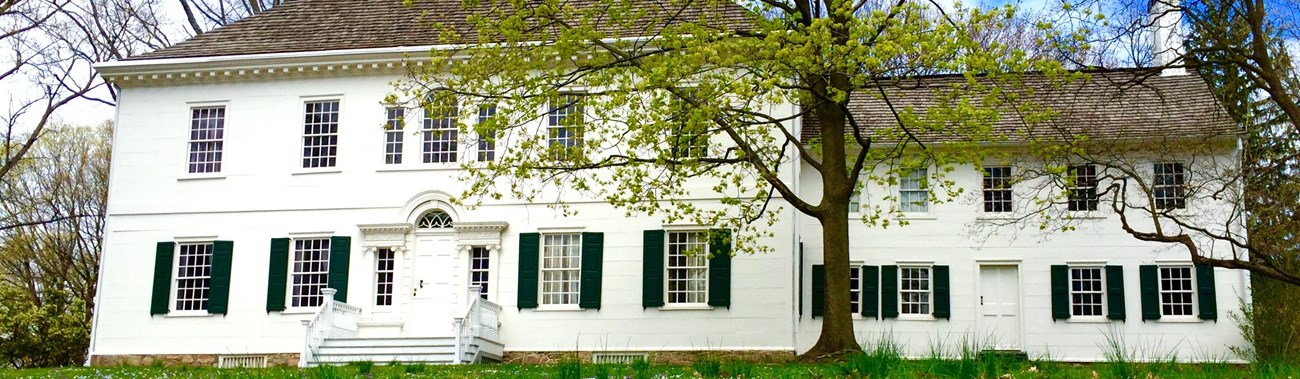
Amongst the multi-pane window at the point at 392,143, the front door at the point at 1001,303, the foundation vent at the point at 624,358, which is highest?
the multi-pane window at the point at 392,143

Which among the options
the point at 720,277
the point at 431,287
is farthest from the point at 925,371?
the point at 431,287

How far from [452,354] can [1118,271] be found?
1195 cm

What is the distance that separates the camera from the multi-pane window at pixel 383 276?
22375 millimetres

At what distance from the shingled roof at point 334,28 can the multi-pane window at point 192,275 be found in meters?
3.64

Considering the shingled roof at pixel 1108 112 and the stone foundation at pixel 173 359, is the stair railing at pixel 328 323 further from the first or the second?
the shingled roof at pixel 1108 112

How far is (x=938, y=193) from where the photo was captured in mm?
23672

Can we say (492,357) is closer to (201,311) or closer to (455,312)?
(455,312)

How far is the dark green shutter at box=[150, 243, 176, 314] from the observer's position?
22.9 m

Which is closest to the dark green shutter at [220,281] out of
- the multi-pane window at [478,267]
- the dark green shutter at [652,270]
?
the multi-pane window at [478,267]

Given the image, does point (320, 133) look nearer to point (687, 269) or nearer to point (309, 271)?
point (309, 271)

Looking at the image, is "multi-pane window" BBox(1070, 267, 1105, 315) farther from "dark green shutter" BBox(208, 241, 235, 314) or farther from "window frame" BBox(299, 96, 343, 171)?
"dark green shutter" BBox(208, 241, 235, 314)

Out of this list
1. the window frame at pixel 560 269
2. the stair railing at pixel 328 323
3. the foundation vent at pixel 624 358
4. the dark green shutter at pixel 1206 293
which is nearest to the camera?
the foundation vent at pixel 624 358

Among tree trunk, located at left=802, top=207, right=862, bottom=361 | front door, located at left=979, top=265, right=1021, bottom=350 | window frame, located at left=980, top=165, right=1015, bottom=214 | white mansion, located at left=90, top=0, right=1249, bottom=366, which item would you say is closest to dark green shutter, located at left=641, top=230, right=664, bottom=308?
white mansion, located at left=90, top=0, right=1249, bottom=366

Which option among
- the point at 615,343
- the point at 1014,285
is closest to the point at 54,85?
the point at 615,343
